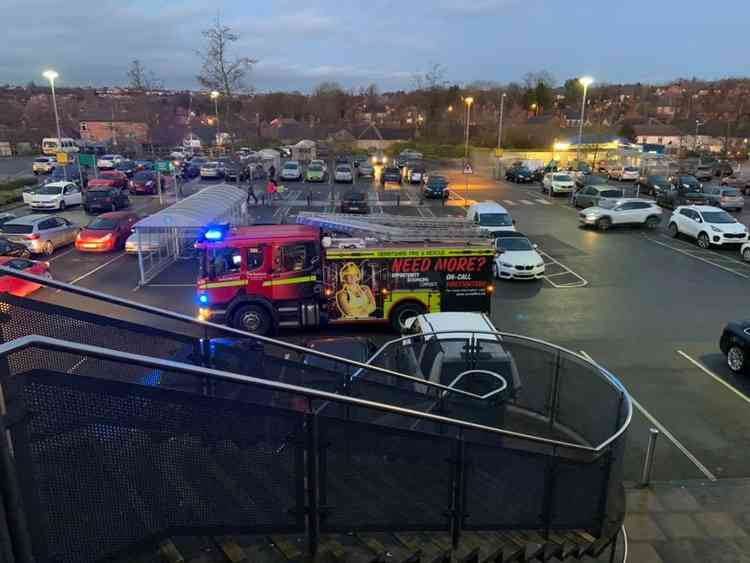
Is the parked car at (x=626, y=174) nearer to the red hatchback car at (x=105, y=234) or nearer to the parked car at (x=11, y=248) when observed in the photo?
the red hatchback car at (x=105, y=234)

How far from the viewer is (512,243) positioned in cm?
2056

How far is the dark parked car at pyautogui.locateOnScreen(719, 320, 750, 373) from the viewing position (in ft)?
38.9

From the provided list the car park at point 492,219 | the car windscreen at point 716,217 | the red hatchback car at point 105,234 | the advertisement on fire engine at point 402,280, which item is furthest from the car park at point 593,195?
the red hatchback car at point 105,234

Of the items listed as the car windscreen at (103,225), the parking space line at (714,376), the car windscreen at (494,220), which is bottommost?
the parking space line at (714,376)

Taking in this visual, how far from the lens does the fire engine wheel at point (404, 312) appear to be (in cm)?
1416

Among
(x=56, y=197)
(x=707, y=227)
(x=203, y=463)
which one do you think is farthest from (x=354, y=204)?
(x=203, y=463)

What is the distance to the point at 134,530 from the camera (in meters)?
3.14

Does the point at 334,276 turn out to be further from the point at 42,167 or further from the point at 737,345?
the point at 42,167

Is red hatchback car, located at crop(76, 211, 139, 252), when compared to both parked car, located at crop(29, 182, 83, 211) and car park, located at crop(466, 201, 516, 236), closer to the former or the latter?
parked car, located at crop(29, 182, 83, 211)

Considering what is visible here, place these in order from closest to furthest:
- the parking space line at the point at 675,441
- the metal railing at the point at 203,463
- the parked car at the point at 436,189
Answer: the metal railing at the point at 203,463, the parking space line at the point at 675,441, the parked car at the point at 436,189

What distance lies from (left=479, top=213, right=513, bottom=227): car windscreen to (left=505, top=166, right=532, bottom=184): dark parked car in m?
28.5

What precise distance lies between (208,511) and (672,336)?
13.8 meters

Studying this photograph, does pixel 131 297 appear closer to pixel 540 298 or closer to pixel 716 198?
pixel 540 298

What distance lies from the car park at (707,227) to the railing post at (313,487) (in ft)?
81.4
